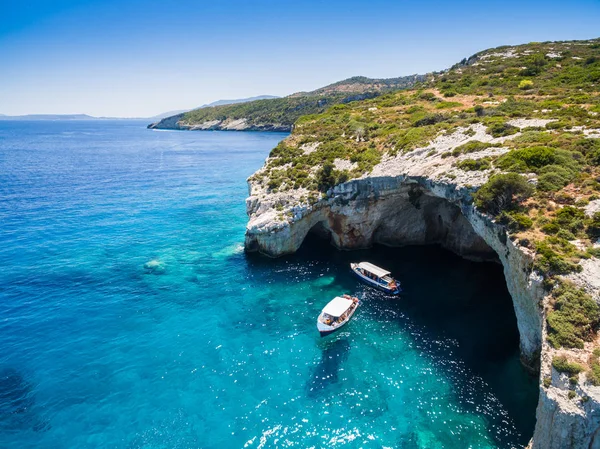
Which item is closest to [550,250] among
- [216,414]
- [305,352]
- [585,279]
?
[585,279]

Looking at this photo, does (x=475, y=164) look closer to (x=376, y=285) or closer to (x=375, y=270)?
(x=375, y=270)

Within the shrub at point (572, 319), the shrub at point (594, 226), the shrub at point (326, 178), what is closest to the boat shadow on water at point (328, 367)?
the shrub at point (572, 319)

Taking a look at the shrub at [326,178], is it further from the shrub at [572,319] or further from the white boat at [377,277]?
the shrub at [572,319]

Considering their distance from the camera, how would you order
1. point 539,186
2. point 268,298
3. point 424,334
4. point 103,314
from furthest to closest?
point 268,298
point 103,314
point 424,334
point 539,186

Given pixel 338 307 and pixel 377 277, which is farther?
pixel 377 277

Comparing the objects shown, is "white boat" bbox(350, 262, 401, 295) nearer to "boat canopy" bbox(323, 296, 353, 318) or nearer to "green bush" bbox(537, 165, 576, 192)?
Answer: "boat canopy" bbox(323, 296, 353, 318)

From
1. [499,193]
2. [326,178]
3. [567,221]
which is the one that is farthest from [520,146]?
[326,178]

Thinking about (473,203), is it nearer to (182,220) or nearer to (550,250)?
(550,250)
